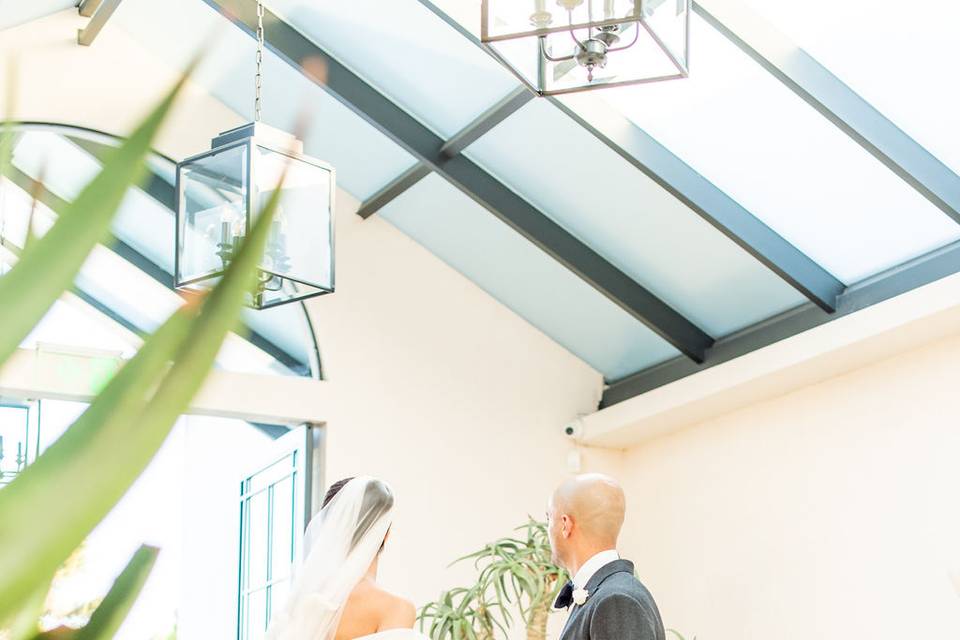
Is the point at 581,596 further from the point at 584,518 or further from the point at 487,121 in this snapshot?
the point at 487,121

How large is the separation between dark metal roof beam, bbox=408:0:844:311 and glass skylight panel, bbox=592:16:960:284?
0.04 meters

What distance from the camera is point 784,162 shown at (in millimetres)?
5121

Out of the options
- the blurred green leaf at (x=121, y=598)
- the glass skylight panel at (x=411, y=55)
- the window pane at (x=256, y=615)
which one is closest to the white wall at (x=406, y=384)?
the window pane at (x=256, y=615)

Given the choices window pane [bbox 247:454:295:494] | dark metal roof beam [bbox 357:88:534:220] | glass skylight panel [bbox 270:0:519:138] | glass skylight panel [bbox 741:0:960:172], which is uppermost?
glass skylight panel [bbox 270:0:519:138]

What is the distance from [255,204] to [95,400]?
313 cm

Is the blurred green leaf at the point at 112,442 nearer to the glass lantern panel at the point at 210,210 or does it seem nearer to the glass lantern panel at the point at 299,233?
the glass lantern panel at the point at 210,210

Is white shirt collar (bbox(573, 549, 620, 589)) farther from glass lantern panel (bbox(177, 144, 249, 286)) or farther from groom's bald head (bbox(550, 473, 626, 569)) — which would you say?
glass lantern panel (bbox(177, 144, 249, 286))

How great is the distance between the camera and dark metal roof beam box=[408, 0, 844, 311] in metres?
5.13

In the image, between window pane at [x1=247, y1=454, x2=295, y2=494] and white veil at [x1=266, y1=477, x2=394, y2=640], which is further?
window pane at [x1=247, y1=454, x2=295, y2=494]

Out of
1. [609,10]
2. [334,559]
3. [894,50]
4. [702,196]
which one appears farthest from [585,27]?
[702,196]

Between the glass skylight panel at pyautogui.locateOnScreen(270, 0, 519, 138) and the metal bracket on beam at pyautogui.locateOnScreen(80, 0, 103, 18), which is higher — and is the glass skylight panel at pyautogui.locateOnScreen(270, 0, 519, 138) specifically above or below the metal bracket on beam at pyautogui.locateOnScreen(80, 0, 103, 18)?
above

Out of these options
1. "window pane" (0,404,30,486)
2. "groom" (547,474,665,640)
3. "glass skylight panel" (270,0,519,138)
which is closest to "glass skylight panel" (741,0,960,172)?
"glass skylight panel" (270,0,519,138)

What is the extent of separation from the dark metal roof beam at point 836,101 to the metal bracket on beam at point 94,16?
8.88ft

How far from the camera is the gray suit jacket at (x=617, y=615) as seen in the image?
293 centimetres
